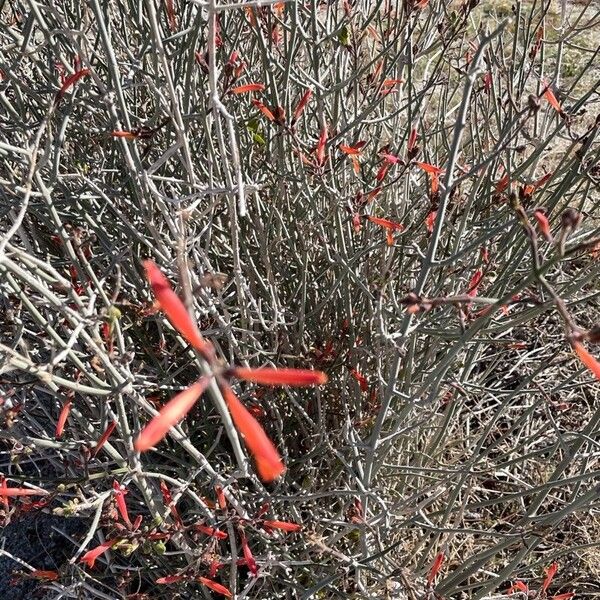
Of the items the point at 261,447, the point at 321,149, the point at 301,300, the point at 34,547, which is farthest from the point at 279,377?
the point at 34,547

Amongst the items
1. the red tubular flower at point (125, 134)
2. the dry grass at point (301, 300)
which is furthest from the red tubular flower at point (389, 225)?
the red tubular flower at point (125, 134)

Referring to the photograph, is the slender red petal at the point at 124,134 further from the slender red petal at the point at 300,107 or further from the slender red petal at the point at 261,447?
the slender red petal at the point at 261,447

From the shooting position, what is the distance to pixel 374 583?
2.27m

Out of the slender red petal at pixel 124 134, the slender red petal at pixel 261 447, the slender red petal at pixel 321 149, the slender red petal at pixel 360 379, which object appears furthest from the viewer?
the slender red petal at pixel 360 379

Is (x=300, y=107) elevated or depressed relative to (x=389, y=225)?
elevated

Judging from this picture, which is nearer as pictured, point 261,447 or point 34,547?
point 261,447

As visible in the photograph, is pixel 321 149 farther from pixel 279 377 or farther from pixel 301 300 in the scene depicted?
pixel 279 377

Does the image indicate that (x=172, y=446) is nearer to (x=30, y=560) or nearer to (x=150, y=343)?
(x=150, y=343)

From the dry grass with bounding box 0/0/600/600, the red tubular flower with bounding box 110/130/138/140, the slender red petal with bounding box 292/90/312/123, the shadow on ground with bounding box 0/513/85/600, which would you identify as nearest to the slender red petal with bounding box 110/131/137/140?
the red tubular flower with bounding box 110/130/138/140

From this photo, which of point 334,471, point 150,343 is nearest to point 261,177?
point 150,343

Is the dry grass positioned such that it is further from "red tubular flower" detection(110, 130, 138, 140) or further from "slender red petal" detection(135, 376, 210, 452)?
"slender red petal" detection(135, 376, 210, 452)

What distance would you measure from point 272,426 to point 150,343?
18.4 inches

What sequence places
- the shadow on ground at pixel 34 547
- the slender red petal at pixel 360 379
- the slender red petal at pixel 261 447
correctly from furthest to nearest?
the shadow on ground at pixel 34 547, the slender red petal at pixel 360 379, the slender red petal at pixel 261 447

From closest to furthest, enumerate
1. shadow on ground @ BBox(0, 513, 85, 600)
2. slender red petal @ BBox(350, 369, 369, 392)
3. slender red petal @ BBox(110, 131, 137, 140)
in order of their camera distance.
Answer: slender red petal @ BBox(110, 131, 137, 140)
slender red petal @ BBox(350, 369, 369, 392)
shadow on ground @ BBox(0, 513, 85, 600)
